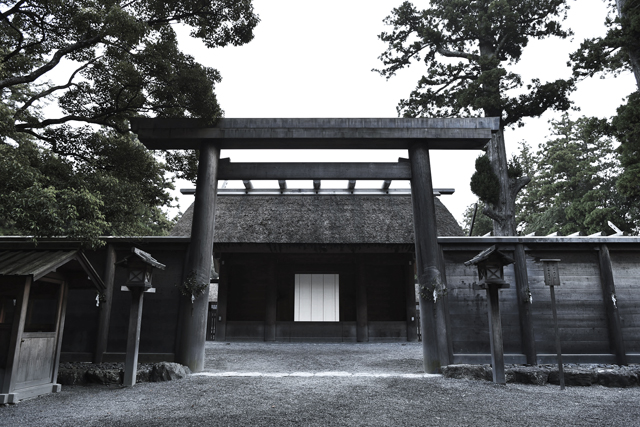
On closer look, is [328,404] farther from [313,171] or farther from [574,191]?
[574,191]

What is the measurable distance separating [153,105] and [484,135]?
238 inches

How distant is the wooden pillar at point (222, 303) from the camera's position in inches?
510

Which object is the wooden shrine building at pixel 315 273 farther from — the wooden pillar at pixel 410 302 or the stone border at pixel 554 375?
the stone border at pixel 554 375

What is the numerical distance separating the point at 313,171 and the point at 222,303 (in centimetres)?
766

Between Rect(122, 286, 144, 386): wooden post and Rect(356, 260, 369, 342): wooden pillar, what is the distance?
8.32 m

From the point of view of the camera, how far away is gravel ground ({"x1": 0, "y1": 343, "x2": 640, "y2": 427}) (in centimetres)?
372

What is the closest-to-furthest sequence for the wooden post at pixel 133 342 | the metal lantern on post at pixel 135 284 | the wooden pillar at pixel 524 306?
the wooden post at pixel 133 342, the metal lantern on post at pixel 135 284, the wooden pillar at pixel 524 306

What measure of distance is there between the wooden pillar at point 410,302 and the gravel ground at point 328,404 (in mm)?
7099

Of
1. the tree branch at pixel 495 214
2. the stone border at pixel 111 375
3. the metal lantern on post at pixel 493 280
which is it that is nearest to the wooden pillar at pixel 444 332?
the metal lantern on post at pixel 493 280

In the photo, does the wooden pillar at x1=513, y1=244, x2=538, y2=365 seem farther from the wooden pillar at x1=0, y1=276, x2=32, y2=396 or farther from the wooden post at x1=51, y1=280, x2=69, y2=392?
the wooden pillar at x1=0, y1=276, x2=32, y2=396

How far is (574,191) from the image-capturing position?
23453mm

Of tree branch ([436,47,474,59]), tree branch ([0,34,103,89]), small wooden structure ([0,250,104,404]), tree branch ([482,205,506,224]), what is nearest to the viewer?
small wooden structure ([0,250,104,404])

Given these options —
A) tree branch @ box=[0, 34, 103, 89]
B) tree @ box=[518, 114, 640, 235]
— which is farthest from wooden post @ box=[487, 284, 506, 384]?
tree @ box=[518, 114, 640, 235]

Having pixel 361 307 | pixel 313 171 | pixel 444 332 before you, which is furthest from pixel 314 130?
pixel 361 307
